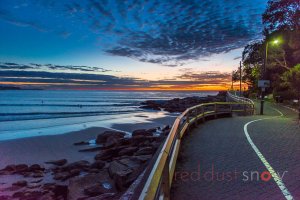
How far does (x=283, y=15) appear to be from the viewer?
39312 mm

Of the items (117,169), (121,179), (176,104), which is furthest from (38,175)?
(176,104)

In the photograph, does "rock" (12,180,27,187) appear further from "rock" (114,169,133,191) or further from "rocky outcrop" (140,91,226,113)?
"rocky outcrop" (140,91,226,113)

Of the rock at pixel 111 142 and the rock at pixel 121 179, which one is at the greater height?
the rock at pixel 121 179

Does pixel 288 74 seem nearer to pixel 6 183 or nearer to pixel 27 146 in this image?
pixel 27 146

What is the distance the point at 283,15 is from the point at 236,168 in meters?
38.8

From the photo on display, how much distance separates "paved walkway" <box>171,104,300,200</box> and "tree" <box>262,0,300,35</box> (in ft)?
102

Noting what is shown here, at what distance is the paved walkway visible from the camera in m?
5.33

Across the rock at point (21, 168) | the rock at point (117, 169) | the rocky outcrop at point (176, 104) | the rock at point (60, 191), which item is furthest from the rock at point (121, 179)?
the rocky outcrop at point (176, 104)

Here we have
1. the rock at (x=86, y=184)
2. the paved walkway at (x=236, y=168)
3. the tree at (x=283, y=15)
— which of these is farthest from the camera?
the tree at (x=283, y=15)

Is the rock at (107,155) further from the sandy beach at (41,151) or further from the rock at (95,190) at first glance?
the rock at (95,190)

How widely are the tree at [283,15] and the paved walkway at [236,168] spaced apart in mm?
31229

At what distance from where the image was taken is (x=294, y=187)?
562 centimetres

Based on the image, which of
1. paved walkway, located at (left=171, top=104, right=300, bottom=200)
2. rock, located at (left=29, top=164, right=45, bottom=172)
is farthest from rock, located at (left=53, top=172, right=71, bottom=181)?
paved walkway, located at (left=171, top=104, right=300, bottom=200)

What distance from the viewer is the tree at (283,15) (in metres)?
36.8
